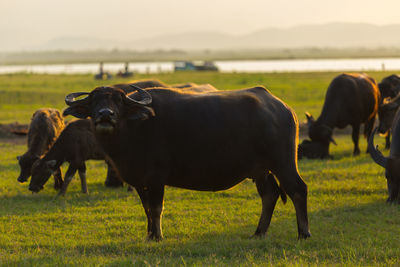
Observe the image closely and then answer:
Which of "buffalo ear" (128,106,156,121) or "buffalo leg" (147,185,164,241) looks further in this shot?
"buffalo leg" (147,185,164,241)

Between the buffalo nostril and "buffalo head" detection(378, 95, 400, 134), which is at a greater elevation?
the buffalo nostril

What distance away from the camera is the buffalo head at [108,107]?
7438mm

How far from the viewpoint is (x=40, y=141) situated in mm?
13297

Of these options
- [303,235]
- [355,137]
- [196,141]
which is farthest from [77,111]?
[355,137]

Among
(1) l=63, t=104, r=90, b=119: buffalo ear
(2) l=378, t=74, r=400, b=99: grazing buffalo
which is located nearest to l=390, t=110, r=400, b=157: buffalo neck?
(1) l=63, t=104, r=90, b=119: buffalo ear

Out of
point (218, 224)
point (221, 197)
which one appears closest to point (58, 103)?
point (221, 197)

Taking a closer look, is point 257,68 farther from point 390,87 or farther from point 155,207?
point 155,207

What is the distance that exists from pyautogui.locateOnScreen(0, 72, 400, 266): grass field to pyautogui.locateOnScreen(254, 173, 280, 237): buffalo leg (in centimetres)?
27

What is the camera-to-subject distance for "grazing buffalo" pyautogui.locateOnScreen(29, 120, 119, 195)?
12430mm

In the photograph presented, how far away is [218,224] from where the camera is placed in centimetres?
970

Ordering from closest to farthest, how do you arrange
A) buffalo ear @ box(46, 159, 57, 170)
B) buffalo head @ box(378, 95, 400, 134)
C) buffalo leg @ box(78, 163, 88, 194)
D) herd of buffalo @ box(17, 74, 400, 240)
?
herd of buffalo @ box(17, 74, 400, 240) < buffalo ear @ box(46, 159, 57, 170) < buffalo leg @ box(78, 163, 88, 194) < buffalo head @ box(378, 95, 400, 134)

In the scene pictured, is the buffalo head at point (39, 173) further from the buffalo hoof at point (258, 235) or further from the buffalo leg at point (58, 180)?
the buffalo hoof at point (258, 235)

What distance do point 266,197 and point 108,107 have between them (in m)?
2.96

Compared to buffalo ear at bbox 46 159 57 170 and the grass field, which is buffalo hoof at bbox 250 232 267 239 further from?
buffalo ear at bbox 46 159 57 170
